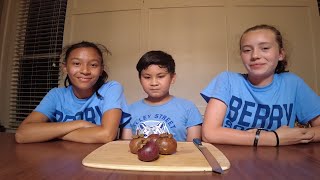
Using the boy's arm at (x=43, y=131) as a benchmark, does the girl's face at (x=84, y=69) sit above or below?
above

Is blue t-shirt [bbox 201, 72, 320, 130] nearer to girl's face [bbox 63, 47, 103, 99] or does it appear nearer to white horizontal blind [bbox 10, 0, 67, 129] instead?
girl's face [bbox 63, 47, 103, 99]

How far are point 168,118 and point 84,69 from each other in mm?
526

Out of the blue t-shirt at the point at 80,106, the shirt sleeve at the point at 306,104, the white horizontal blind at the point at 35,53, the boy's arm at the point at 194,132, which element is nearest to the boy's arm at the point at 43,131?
the blue t-shirt at the point at 80,106

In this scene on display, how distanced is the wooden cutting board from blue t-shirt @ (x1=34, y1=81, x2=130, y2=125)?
51cm

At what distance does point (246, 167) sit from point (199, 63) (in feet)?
5.95

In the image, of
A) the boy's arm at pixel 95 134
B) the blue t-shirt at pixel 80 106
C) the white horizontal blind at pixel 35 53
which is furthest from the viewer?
the white horizontal blind at pixel 35 53

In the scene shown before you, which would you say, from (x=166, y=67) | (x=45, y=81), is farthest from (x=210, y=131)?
(x=45, y=81)

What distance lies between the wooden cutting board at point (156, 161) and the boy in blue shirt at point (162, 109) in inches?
22.5

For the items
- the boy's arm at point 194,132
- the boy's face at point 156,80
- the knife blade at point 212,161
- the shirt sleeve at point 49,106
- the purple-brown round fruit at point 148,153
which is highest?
the boy's face at point 156,80

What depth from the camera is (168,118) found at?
4.01 ft

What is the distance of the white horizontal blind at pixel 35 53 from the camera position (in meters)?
2.66

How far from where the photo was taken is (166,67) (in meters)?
1.27

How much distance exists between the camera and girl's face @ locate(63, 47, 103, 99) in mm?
1152

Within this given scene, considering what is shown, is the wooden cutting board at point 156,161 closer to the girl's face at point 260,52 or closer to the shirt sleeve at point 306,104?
the girl's face at point 260,52
